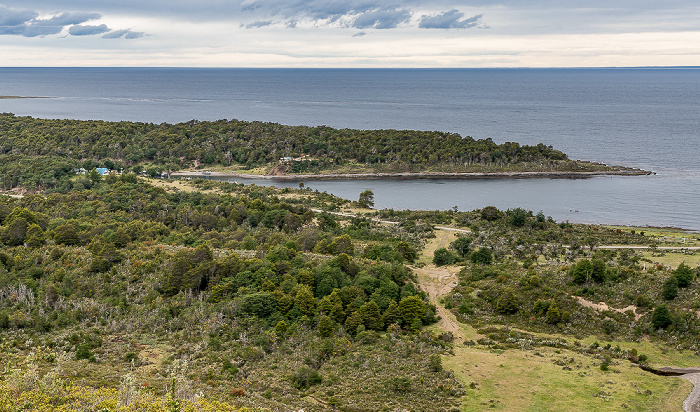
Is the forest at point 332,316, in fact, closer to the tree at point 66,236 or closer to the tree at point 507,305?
the tree at point 507,305

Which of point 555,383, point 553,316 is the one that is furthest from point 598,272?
point 555,383

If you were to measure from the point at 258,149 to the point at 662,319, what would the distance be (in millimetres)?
111139

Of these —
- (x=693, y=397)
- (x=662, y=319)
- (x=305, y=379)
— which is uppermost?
(x=662, y=319)

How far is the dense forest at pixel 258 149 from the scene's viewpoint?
129m

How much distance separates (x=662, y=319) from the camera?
4106cm

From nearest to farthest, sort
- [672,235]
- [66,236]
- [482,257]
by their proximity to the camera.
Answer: [482,257] < [66,236] < [672,235]

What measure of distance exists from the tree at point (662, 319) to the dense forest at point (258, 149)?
285ft

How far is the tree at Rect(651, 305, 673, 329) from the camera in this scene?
41094 mm

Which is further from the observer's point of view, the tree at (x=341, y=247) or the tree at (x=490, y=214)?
the tree at (x=490, y=214)

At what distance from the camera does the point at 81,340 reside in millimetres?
39312

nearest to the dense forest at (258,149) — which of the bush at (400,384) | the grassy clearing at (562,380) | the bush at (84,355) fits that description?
the bush at (84,355)

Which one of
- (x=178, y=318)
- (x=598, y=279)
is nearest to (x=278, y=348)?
(x=178, y=318)

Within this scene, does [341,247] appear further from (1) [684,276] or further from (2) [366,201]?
(2) [366,201]

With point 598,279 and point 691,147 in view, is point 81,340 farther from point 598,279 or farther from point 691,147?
point 691,147
